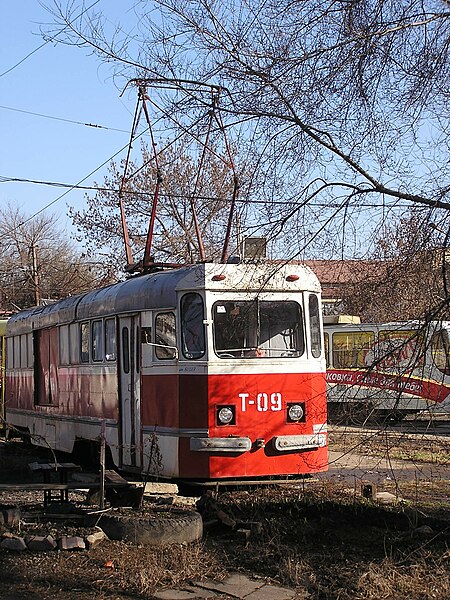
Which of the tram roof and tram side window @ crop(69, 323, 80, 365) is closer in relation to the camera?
the tram roof

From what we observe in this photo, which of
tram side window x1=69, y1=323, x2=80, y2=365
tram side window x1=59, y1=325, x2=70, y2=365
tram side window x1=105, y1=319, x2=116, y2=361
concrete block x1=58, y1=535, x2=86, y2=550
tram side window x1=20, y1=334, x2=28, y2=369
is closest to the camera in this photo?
concrete block x1=58, y1=535, x2=86, y2=550

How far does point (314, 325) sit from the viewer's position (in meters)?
12.0

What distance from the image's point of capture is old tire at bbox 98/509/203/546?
859 cm

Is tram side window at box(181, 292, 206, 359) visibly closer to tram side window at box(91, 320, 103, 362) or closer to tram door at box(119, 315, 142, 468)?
tram door at box(119, 315, 142, 468)

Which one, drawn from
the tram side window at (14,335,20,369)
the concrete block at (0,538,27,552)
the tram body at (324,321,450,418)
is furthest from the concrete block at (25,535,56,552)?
the tram side window at (14,335,20,369)

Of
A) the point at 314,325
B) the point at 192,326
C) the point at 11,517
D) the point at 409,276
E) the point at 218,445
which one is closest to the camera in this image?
the point at 409,276

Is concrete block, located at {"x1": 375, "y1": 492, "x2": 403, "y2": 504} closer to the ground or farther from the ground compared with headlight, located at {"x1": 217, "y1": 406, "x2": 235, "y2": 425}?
closer to the ground

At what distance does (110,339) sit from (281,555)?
568cm

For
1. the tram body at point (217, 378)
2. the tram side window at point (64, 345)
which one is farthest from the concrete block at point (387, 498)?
the tram side window at point (64, 345)

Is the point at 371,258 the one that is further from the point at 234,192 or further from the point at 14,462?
the point at 14,462

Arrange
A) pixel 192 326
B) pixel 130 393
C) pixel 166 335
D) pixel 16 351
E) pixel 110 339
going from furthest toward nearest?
1. pixel 16 351
2. pixel 110 339
3. pixel 130 393
4. pixel 166 335
5. pixel 192 326

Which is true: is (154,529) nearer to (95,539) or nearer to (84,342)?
(95,539)

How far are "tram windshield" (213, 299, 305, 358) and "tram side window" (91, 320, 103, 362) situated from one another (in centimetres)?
279

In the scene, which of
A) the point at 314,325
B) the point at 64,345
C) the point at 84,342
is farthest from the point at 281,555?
the point at 64,345
